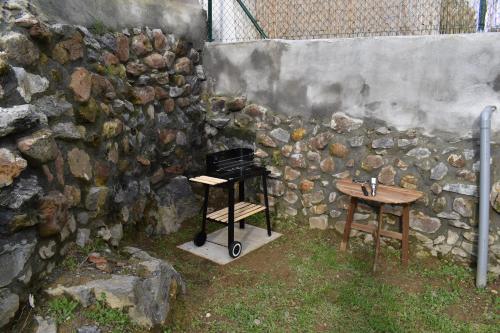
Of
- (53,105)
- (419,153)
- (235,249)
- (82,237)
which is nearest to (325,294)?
(235,249)

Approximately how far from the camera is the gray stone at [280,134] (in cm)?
481

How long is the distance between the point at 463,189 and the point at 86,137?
313 centimetres

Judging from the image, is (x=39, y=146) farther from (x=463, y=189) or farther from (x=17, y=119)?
(x=463, y=189)

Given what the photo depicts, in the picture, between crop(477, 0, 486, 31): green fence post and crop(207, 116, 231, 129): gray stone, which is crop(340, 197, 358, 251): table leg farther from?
crop(477, 0, 486, 31): green fence post

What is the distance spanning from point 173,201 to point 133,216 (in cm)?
64

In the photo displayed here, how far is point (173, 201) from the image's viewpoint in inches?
192

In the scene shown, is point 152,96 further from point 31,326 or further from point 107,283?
point 31,326

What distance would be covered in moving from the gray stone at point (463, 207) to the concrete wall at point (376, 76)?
60 cm

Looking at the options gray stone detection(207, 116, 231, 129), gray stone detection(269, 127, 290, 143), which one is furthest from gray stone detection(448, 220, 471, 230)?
gray stone detection(207, 116, 231, 129)

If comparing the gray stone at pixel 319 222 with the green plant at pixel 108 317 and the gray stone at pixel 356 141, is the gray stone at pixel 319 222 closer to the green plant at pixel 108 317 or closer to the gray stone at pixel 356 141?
the gray stone at pixel 356 141

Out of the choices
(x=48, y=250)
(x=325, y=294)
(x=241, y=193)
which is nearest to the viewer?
(x=48, y=250)

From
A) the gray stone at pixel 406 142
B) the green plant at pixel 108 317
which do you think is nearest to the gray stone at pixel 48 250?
the green plant at pixel 108 317

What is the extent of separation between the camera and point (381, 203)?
12.7ft

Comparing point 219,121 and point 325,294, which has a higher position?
point 219,121
